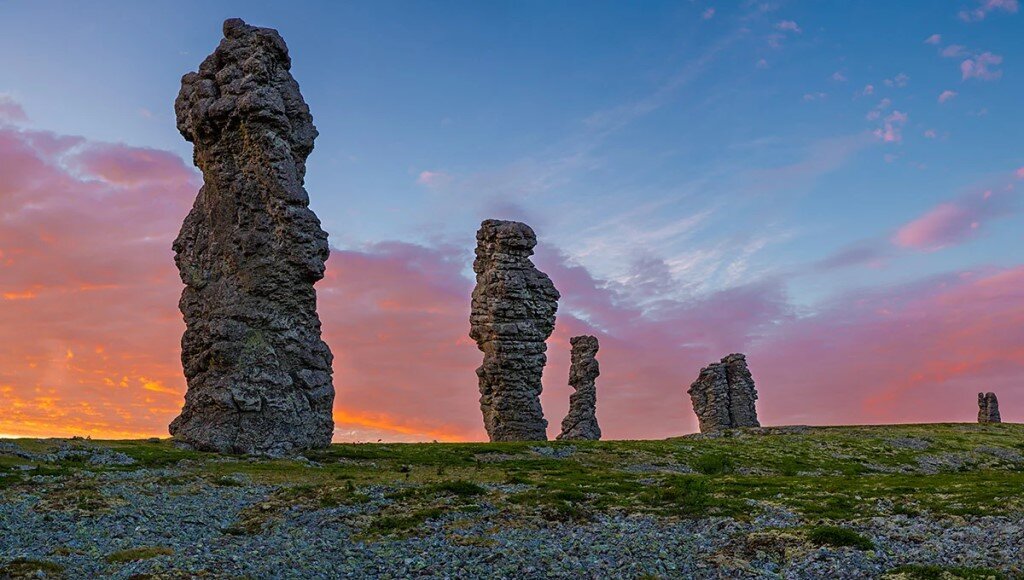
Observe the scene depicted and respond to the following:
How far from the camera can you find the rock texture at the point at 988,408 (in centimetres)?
11819

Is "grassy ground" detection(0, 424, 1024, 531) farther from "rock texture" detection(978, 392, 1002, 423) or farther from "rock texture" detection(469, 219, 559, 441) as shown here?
"rock texture" detection(978, 392, 1002, 423)

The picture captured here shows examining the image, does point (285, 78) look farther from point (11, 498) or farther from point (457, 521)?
point (457, 521)

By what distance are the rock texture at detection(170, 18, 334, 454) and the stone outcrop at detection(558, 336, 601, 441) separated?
118 feet

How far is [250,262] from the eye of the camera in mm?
53219

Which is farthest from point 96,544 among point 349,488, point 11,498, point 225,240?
point 225,240

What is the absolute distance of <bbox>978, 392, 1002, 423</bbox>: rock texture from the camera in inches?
4653

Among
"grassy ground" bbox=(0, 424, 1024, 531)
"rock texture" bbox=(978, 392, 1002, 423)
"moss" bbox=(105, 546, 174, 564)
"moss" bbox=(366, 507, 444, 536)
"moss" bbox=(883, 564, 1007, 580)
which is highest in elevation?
"rock texture" bbox=(978, 392, 1002, 423)

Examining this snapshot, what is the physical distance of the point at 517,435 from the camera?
71000 mm

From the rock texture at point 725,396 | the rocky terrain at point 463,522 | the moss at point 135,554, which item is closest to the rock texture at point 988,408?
the rock texture at point 725,396

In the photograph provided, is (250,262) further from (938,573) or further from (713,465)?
(938,573)

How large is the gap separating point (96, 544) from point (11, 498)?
888cm

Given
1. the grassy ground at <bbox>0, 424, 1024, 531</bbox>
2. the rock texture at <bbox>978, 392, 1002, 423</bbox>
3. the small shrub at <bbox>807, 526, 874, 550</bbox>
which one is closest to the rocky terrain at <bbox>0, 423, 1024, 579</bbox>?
the small shrub at <bbox>807, 526, 874, 550</bbox>

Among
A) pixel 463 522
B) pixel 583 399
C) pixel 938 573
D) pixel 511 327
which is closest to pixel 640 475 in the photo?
pixel 463 522

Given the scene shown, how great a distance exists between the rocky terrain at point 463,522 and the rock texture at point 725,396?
6140cm
